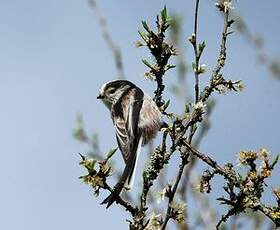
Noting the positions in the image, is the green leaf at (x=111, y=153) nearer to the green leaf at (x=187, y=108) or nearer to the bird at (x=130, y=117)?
the bird at (x=130, y=117)

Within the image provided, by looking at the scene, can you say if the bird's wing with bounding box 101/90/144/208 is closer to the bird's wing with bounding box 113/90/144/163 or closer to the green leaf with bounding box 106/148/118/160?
the bird's wing with bounding box 113/90/144/163

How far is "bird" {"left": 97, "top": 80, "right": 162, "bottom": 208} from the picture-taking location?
511 centimetres

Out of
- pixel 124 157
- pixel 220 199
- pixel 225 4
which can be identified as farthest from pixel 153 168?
pixel 124 157

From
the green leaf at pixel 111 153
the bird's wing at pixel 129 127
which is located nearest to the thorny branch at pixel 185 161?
the green leaf at pixel 111 153

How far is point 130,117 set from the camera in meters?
6.35

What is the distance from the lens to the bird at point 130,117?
5.11 meters

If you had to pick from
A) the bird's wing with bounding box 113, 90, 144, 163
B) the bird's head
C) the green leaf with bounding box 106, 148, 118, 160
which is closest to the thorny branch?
the green leaf with bounding box 106, 148, 118, 160

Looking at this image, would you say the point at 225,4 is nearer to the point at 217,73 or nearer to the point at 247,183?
the point at 217,73

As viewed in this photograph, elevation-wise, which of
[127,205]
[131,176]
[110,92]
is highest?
[110,92]

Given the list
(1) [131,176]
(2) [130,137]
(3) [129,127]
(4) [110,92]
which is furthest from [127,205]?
(4) [110,92]

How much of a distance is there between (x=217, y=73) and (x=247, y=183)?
2.41 feet

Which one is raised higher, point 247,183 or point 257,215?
point 257,215

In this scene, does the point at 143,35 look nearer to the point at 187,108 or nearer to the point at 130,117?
the point at 187,108

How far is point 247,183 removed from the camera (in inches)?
155
